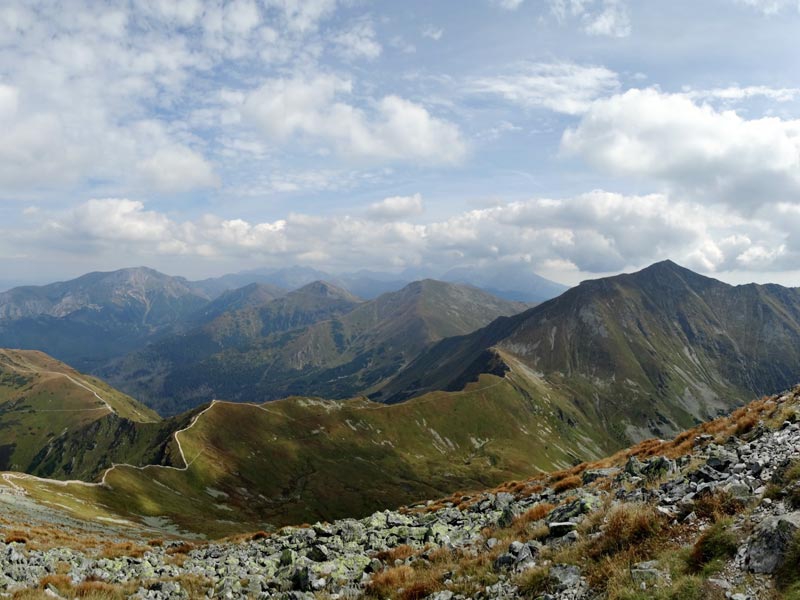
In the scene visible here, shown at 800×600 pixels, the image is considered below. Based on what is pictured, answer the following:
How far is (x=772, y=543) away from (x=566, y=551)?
5.37m

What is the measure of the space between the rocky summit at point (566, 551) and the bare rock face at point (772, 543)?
0.09ft

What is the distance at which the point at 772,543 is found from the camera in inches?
381

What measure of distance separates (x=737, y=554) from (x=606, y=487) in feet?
44.7

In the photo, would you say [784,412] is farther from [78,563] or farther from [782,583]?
[78,563]

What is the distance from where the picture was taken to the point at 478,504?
2973 centimetres

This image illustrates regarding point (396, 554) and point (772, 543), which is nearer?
point (772, 543)

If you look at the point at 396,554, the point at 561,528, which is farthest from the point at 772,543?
the point at 396,554

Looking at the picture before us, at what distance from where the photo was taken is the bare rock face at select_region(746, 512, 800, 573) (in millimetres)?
9422

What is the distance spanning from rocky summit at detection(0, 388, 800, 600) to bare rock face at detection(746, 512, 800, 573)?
0.03 metres

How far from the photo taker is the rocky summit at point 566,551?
33.6 feet

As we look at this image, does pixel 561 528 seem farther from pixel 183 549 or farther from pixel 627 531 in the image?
pixel 183 549

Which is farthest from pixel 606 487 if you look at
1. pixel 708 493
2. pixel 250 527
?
pixel 250 527

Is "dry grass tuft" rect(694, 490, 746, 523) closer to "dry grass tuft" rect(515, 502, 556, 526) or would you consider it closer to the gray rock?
the gray rock

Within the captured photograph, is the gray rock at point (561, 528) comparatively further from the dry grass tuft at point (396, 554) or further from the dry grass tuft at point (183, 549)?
the dry grass tuft at point (183, 549)
